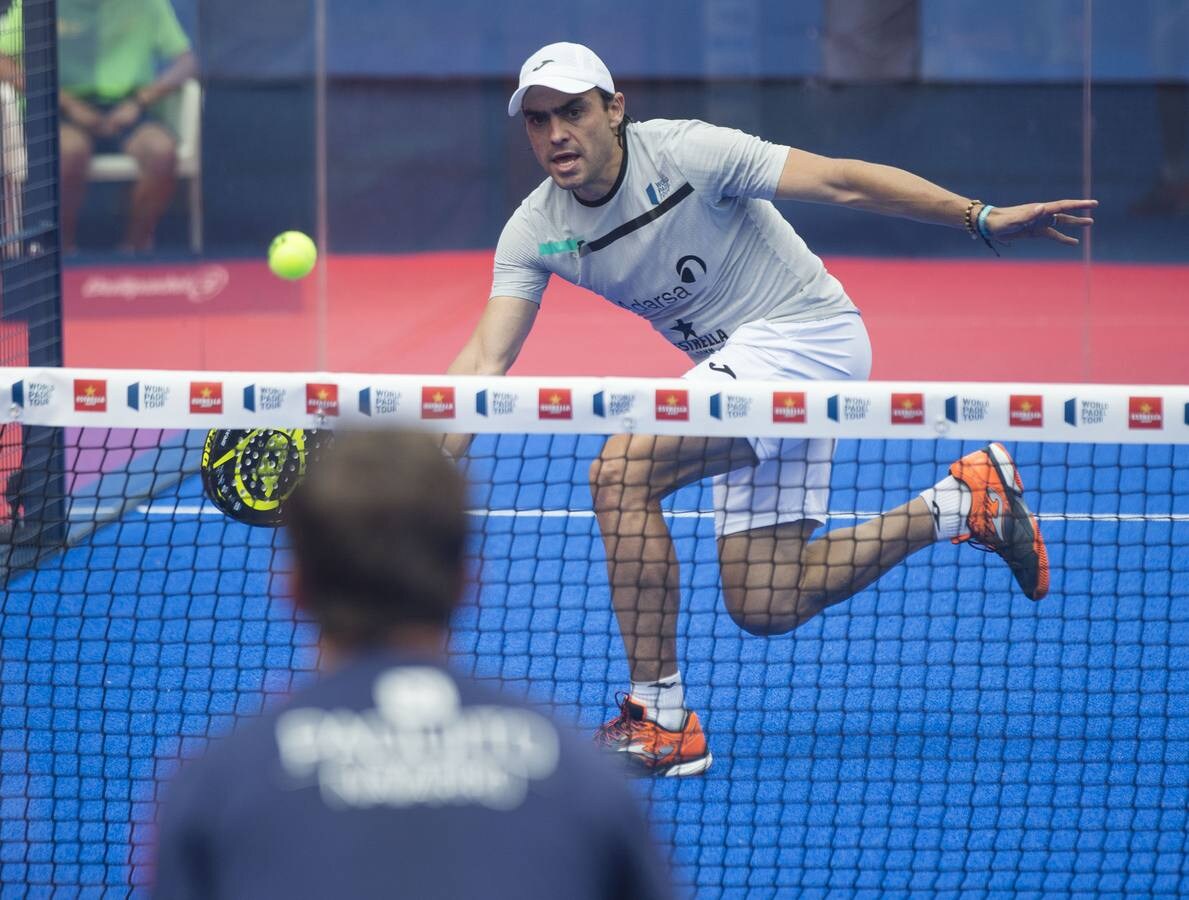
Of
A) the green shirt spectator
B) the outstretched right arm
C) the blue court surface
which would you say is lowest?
the blue court surface

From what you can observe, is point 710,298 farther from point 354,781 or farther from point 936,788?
point 354,781

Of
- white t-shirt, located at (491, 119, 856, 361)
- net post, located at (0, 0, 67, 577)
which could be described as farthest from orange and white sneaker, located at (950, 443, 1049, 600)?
net post, located at (0, 0, 67, 577)

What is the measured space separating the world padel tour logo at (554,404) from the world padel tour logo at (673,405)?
0.18m

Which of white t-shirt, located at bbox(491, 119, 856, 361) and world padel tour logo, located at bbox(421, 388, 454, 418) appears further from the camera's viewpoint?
white t-shirt, located at bbox(491, 119, 856, 361)

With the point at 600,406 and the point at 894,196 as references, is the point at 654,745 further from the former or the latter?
the point at 894,196

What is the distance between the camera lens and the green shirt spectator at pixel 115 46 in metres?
7.92

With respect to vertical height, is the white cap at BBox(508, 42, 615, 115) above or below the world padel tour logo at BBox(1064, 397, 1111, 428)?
above

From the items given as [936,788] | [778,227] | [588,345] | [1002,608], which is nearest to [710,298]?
[778,227]

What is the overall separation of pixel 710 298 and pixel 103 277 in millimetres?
4500

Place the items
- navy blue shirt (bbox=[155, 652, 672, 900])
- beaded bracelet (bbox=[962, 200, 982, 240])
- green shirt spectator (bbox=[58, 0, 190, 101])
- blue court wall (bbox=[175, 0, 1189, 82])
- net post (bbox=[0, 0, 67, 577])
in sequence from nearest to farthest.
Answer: navy blue shirt (bbox=[155, 652, 672, 900]), beaded bracelet (bbox=[962, 200, 982, 240]), net post (bbox=[0, 0, 67, 577]), green shirt spectator (bbox=[58, 0, 190, 101]), blue court wall (bbox=[175, 0, 1189, 82])

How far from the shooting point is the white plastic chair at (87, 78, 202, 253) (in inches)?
319

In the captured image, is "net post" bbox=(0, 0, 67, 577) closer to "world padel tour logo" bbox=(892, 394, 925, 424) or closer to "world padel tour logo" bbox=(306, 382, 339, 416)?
"world padel tour logo" bbox=(306, 382, 339, 416)

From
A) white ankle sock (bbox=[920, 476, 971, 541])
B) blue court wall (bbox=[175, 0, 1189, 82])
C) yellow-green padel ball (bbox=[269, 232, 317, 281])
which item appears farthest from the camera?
blue court wall (bbox=[175, 0, 1189, 82])

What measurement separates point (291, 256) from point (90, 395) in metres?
5.20
